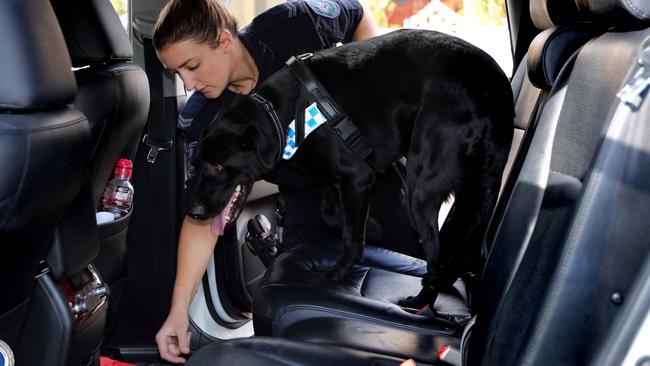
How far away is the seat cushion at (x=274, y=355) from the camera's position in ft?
3.98

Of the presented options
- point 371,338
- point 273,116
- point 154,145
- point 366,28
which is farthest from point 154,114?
point 371,338

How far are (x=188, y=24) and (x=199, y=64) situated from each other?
12cm

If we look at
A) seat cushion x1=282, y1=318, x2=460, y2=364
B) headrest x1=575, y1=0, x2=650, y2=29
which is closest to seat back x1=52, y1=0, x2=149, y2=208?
seat cushion x1=282, y1=318, x2=460, y2=364

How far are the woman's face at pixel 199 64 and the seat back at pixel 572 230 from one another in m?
1.07

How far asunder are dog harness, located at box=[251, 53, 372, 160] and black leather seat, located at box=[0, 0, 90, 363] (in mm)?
673

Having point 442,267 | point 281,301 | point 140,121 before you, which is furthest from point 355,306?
point 140,121

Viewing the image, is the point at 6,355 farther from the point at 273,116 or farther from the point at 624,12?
the point at 624,12

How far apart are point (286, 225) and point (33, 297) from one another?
3.16ft

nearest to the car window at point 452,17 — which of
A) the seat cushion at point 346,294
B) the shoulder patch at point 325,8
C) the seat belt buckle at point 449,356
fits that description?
the shoulder patch at point 325,8

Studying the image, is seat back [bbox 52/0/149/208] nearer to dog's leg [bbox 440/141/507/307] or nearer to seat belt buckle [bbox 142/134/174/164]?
seat belt buckle [bbox 142/134/174/164]

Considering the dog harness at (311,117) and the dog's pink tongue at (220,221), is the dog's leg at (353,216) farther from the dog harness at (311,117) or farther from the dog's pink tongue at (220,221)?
the dog's pink tongue at (220,221)

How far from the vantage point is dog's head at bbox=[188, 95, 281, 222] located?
6.53ft

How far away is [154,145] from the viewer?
7.65 feet

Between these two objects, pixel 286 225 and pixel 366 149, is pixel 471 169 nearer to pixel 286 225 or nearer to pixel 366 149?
pixel 366 149
